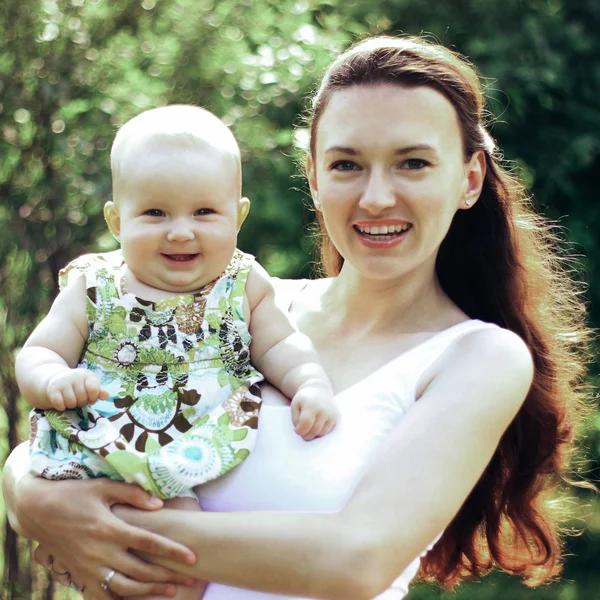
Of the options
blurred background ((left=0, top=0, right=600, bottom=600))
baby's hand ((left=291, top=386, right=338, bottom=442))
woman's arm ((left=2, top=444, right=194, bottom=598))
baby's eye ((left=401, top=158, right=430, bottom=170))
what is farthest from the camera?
blurred background ((left=0, top=0, right=600, bottom=600))

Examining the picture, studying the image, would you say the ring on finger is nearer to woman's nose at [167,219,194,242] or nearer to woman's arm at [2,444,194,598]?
woman's arm at [2,444,194,598]

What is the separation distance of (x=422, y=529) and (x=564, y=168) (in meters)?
3.34

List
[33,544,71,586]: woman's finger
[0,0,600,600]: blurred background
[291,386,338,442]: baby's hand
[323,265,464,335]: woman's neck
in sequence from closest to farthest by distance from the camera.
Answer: [291,386,338,442]: baby's hand
[33,544,71,586]: woman's finger
[323,265,464,335]: woman's neck
[0,0,600,600]: blurred background

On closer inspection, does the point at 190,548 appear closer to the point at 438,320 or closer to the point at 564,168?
the point at 438,320

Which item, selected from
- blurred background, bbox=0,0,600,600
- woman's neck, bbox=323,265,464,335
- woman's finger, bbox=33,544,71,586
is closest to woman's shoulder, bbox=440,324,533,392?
woman's neck, bbox=323,265,464,335

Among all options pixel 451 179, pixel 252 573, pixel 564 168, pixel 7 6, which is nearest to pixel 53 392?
pixel 252 573

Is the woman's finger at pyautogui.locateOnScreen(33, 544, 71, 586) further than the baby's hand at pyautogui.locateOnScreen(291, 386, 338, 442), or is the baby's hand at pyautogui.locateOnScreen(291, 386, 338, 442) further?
the woman's finger at pyautogui.locateOnScreen(33, 544, 71, 586)

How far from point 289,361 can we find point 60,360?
0.54m

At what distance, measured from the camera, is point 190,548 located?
7.64ft

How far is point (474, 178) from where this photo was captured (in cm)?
295

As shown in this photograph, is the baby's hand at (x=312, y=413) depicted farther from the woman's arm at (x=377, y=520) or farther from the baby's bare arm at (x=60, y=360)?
the baby's bare arm at (x=60, y=360)

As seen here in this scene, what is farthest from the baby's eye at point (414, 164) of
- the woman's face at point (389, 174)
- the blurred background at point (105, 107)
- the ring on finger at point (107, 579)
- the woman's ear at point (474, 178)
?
the blurred background at point (105, 107)

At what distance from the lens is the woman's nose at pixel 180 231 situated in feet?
8.07

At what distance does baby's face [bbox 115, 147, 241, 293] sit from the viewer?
8.10 ft
